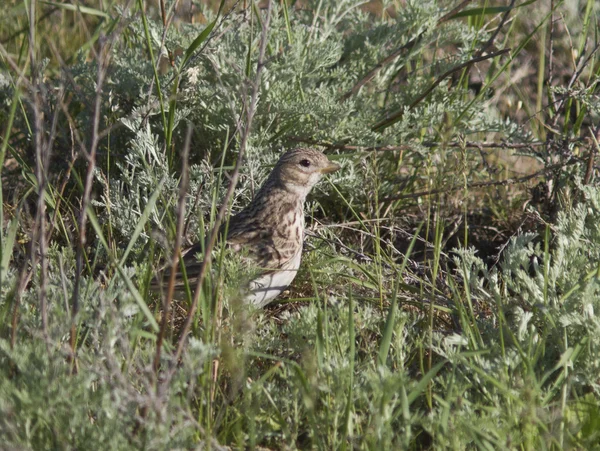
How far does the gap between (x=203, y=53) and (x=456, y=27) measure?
1.73 metres

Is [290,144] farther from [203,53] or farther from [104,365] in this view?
[104,365]

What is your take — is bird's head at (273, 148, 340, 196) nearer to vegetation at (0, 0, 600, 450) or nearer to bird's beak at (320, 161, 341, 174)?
bird's beak at (320, 161, 341, 174)

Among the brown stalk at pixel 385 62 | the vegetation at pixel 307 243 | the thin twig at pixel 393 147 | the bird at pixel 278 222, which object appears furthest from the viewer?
the brown stalk at pixel 385 62

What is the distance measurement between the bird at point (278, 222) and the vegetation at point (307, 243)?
0.42 ft

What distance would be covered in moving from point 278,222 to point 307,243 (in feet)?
1.22

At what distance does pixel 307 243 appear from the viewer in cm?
521

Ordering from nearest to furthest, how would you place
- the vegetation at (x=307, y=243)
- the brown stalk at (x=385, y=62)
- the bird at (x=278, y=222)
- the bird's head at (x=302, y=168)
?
1. the vegetation at (x=307, y=243)
2. the bird at (x=278, y=222)
3. the bird's head at (x=302, y=168)
4. the brown stalk at (x=385, y=62)

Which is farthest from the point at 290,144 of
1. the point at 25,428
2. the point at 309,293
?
the point at 25,428

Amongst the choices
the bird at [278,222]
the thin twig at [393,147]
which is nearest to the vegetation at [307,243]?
the thin twig at [393,147]

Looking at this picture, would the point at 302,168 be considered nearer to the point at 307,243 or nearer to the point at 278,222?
the point at 278,222

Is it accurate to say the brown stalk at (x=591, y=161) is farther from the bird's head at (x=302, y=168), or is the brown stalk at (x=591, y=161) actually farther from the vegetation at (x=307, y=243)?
the bird's head at (x=302, y=168)

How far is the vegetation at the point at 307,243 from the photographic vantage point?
9.96ft

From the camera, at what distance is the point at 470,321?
4055 mm

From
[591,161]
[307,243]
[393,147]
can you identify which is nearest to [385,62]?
[393,147]
